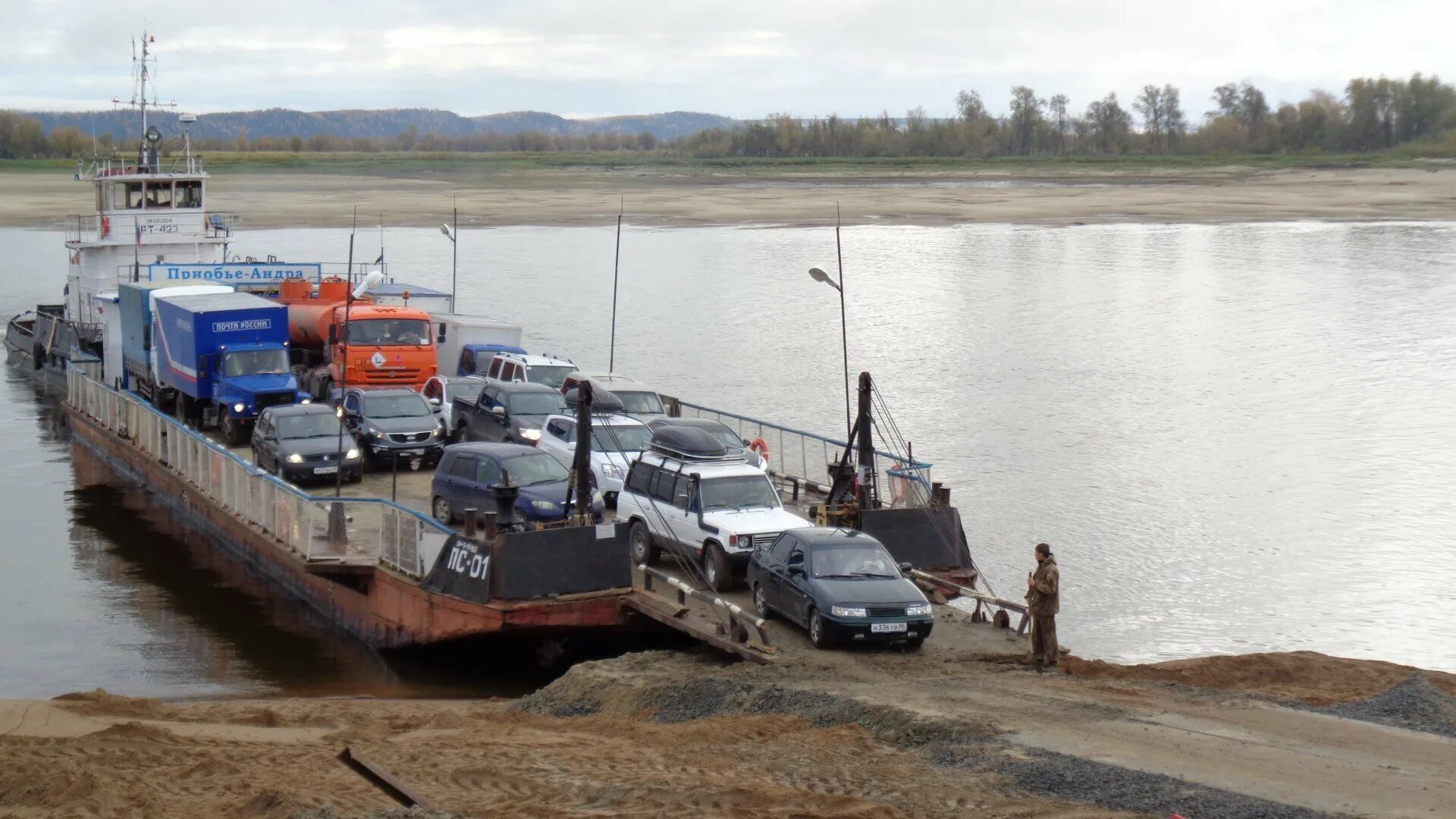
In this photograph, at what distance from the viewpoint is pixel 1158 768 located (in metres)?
11.7

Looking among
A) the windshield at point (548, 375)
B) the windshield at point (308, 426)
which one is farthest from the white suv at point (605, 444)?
the windshield at point (548, 375)

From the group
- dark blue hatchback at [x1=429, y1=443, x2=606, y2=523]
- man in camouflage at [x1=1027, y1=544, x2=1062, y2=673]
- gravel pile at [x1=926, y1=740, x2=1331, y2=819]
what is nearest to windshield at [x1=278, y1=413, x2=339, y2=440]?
dark blue hatchback at [x1=429, y1=443, x2=606, y2=523]

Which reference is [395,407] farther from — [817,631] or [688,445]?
[817,631]

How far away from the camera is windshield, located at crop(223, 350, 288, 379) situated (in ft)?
96.3

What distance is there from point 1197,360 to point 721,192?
78107 millimetres

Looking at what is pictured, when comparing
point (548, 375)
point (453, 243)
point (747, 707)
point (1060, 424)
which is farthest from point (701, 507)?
point (453, 243)

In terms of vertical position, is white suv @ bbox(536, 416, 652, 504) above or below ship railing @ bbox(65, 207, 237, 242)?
below

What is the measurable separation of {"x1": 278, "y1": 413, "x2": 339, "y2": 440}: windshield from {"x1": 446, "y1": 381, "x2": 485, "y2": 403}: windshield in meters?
3.08

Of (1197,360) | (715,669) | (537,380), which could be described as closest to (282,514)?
(537,380)

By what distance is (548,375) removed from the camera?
29656 millimetres

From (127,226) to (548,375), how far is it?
19.3 meters

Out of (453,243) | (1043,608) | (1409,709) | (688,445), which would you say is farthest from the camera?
(453,243)

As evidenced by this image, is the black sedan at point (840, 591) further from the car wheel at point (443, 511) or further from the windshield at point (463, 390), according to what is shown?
the windshield at point (463, 390)

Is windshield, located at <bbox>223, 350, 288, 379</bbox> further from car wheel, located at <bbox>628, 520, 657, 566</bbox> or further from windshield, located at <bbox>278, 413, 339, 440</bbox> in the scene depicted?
car wheel, located at <bbox>628, 520, 657, 566</bbox>
